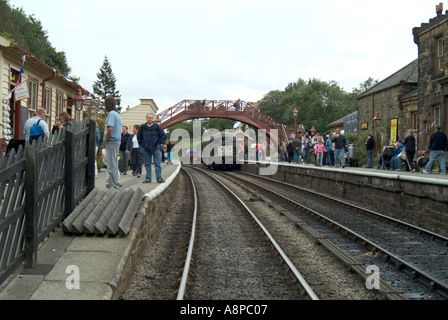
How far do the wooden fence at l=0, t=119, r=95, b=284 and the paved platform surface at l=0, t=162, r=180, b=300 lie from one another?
0.14 m

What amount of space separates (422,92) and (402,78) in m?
5.77

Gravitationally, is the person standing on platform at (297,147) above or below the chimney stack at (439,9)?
below

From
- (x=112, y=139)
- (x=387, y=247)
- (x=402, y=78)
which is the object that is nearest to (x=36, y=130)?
(x=112, y=139)

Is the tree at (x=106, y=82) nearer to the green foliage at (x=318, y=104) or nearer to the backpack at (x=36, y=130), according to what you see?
the green foliage at (x=318, y=104)

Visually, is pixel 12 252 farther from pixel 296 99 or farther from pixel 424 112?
pixel 296 99

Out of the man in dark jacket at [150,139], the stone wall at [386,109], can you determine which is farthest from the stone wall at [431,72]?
the man in dark jacket at [150,139]

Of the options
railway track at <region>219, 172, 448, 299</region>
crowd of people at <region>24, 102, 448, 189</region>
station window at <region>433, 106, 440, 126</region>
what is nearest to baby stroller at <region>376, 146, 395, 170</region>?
crowd of people at <region>24, 102, 448, 189</region>

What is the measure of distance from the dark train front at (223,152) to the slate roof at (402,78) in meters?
9.99

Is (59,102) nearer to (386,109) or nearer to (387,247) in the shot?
(387,247)

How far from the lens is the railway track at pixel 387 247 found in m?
5.12

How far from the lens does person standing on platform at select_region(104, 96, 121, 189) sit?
7762mm

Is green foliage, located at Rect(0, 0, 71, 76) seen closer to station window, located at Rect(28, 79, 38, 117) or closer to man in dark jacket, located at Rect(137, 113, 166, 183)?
station window, located at Rect(28, 79, 38, 117)

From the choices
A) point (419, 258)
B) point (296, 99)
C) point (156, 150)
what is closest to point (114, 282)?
point (419, 258)

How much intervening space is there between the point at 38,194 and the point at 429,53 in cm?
2078
